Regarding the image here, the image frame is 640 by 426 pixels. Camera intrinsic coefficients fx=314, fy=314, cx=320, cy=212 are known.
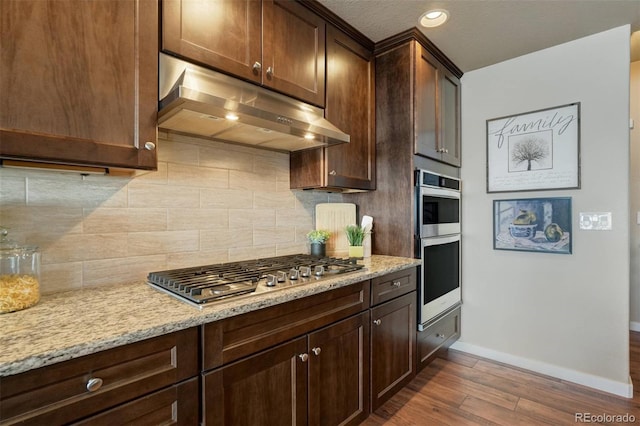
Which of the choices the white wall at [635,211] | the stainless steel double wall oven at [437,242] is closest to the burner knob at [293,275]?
the stainless steel double wall oven at [437,242]

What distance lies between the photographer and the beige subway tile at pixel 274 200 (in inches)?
77.9

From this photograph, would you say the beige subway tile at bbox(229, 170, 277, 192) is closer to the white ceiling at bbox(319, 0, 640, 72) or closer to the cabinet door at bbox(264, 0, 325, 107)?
the cabinet door at bbox(264, 0, 325, 107)

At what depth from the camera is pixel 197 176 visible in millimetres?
1697

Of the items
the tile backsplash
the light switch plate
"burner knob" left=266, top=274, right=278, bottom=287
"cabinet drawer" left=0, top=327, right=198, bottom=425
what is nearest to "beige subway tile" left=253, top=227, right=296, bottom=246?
the tile backsplash

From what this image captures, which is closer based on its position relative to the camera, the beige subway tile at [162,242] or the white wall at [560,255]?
the beige subway tile at [162,242]

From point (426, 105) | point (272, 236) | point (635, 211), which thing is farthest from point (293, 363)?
point (635, 211)

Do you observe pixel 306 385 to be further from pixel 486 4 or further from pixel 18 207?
pixel 486 4

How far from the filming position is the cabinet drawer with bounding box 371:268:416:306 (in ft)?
5.70

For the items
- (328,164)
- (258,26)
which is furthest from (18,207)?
(328,164)

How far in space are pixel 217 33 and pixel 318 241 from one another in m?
1.29

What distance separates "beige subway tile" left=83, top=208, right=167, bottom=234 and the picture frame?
240 centimetres

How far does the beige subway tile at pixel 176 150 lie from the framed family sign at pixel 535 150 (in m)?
2.24

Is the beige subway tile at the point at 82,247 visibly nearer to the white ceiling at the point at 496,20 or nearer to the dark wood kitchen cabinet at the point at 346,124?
the dark wood kitchen cabinet at the point at 346,124

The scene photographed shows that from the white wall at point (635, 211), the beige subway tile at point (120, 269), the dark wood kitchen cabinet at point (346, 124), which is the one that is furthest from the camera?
the white wall at point (635, 211)
